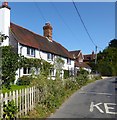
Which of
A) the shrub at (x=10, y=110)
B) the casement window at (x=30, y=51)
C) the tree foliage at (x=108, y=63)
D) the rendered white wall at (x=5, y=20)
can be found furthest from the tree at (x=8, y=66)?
the tree foliage at (x=108, y=63)

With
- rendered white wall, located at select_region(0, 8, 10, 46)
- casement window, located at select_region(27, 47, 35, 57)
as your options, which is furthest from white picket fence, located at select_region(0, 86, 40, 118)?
casement window, located at select_region(27, 47, 35, 57)

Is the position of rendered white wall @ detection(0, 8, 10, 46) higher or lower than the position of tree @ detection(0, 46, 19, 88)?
higher

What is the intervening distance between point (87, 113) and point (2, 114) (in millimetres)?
4742

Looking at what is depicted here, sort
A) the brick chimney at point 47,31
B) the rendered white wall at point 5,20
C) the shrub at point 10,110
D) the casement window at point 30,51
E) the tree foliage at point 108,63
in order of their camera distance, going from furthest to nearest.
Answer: the tree foliage at point 108,63, the brick chimney at point 47,31, the casement window at point 30,51, the rendered white wall at point 5,20, the shrub at point 10,110

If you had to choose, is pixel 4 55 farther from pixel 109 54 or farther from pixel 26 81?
pixel 109 54

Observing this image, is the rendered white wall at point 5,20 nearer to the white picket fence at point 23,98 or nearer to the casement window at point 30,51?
the casement window at point 30,51

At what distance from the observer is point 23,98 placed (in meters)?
9.34

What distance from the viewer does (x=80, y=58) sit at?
83562 mm

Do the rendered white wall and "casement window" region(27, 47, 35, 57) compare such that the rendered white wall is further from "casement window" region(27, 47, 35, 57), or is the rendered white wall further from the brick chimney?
the brick chimney

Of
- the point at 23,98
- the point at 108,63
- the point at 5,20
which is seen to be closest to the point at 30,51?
the point at 5,20

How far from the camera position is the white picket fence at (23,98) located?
7804mm

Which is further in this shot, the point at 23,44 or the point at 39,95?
the point at 23,44

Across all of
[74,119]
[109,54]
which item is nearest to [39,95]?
[74,119]

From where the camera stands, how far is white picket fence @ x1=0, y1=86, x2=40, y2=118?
25.6ft
